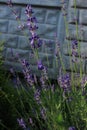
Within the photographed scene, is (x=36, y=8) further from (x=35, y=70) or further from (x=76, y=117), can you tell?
(x=76, y=117)

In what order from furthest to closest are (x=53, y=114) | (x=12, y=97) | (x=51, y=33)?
1. (x=51, y=33)
2. (x=12, y=97)
3. (x=53, y=114)

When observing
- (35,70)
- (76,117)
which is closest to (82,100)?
Result: (76,117)

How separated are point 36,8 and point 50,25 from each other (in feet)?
0.91

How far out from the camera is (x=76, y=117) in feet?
9.12

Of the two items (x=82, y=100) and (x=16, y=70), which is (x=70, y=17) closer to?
(x=16, y=70)

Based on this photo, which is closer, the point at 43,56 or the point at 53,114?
the point at 53,114

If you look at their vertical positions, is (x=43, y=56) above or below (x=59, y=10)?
below

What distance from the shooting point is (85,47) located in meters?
4.28

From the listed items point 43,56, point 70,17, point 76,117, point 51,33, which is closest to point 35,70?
point 43,56

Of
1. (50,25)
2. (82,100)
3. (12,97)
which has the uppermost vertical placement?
(50,25)

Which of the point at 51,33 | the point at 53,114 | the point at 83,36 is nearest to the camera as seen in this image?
the point at 53,114

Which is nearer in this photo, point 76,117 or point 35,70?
point 76,117

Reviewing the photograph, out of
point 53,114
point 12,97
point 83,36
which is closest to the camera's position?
point 53,114

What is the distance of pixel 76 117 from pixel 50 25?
199 cm
